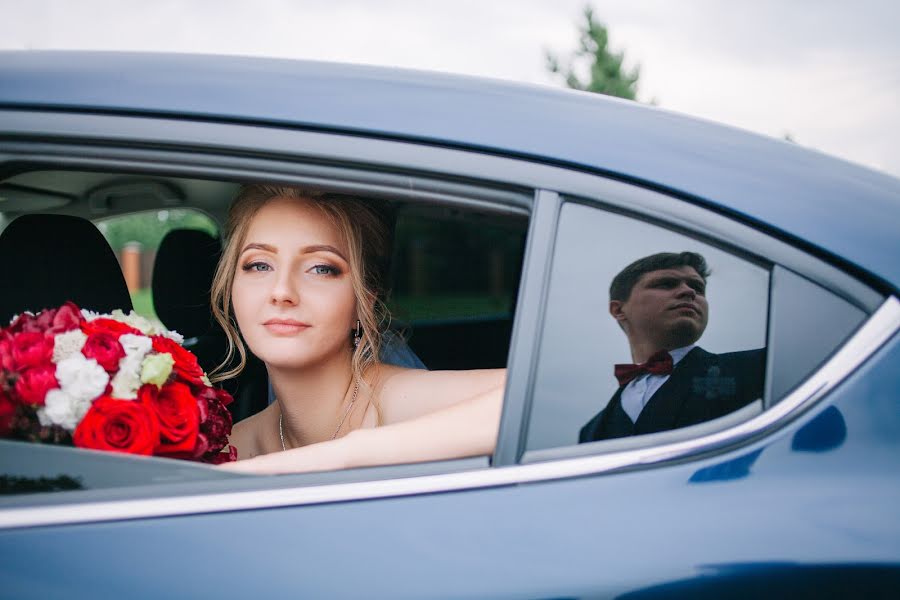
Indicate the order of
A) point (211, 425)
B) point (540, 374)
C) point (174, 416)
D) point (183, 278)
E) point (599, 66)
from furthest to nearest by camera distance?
point (599, 66), point (183, 278), point (211, 425), point (174, 416), point (540, 374)

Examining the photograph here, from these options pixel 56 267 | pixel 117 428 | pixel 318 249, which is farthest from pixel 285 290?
pixel 56 267

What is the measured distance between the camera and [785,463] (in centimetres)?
97

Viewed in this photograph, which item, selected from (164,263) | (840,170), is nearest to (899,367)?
(840,170)

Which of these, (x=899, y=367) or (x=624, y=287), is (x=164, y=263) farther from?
(x=899, y=367)

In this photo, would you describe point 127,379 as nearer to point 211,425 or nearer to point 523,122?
point 211,425

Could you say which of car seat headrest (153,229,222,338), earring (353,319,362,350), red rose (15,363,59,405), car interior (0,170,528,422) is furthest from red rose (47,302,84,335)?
car seat headrest (153,229,222,338)

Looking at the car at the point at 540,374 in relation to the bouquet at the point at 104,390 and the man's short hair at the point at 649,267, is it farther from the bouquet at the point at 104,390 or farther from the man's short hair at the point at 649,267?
the bouquet at the point at 104,390

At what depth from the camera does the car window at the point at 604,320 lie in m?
1.06

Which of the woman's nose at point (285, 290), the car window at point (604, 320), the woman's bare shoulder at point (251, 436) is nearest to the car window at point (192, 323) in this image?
the car window at point (604, 320)

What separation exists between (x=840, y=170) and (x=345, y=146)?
2.67 ft

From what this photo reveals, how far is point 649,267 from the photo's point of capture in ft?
3.68

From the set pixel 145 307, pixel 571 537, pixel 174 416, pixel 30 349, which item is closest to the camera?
pixel 571 537

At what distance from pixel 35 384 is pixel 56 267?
0.82 metres

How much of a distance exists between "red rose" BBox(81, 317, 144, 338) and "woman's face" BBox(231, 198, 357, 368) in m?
0.28
